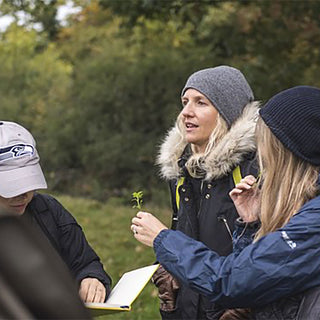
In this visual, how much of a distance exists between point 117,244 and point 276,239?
7449mm

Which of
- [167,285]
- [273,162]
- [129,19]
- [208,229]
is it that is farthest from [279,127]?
[129,19]

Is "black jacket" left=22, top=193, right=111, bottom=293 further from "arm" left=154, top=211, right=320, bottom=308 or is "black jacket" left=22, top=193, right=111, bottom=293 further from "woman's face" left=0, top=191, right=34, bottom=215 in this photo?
"arm" left=154, top=211, right=320, bottom=308

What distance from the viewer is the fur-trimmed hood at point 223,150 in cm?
342

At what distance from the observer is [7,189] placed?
2.97m

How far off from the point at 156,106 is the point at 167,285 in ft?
40.9

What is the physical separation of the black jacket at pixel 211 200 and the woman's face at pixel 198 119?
4.4 inches

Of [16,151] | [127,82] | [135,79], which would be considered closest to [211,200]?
[16,151]

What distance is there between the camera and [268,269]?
223 cm

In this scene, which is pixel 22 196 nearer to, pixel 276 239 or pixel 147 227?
pixel 147 227

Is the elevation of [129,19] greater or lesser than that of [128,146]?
greater

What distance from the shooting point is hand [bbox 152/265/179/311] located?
343cm

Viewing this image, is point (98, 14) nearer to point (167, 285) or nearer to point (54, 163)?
point (54, 163)

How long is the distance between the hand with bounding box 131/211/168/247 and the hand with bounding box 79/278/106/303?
17.4 inches

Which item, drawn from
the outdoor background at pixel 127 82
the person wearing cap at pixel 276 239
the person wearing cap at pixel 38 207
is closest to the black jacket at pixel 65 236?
the person wearing cap at pixel 38 207
